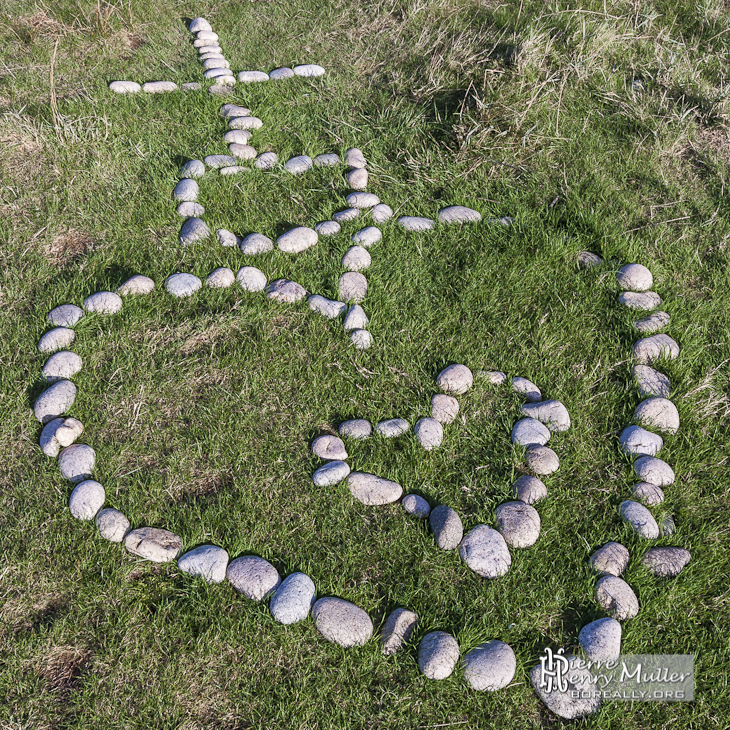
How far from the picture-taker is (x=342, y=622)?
198 centimetres

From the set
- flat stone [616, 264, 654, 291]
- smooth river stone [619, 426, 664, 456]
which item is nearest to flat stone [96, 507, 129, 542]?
smooth river stone [619, 426, 664, 456]

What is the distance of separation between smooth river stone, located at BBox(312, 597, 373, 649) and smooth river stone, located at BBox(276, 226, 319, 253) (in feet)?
5.62

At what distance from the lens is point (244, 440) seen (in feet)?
8.11

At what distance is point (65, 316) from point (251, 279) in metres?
0.79

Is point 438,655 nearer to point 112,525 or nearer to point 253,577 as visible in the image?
point 253,577

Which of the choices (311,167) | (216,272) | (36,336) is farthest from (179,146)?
(36,336)

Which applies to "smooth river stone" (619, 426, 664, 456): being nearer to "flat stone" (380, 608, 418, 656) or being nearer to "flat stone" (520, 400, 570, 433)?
"flat stone" (520, 400, 570, 433)

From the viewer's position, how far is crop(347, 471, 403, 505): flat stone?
2.31 meters

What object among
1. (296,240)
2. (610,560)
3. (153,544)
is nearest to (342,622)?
(153,544)

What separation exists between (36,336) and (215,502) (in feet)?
3.61

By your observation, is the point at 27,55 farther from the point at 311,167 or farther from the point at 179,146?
the point at 311,167

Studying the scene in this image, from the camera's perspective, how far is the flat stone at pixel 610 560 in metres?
2.16

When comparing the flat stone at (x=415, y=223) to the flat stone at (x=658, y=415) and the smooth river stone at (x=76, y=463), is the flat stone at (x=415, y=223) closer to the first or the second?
the flat stone at (x=658, y=415)

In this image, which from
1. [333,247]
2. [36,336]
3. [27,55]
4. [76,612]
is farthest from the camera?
→ [27,55]
